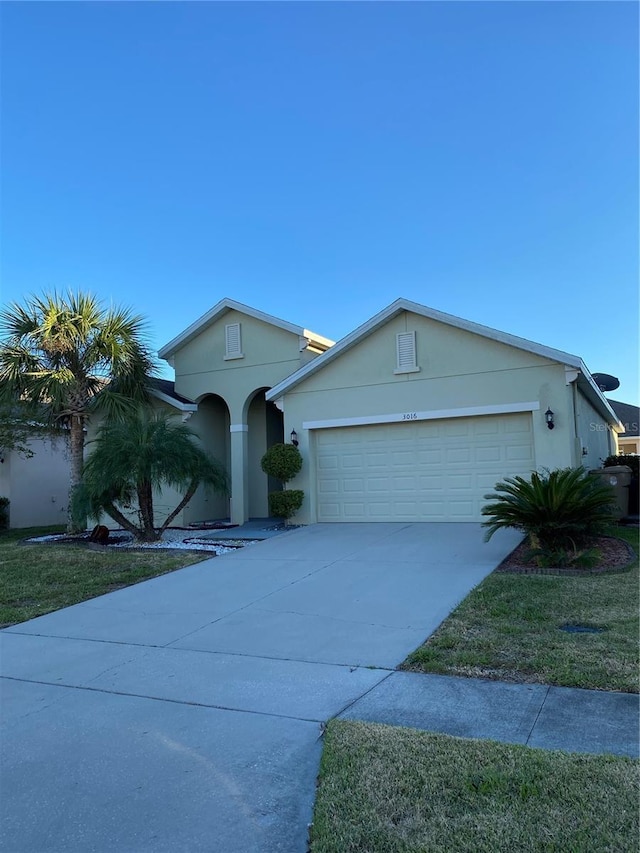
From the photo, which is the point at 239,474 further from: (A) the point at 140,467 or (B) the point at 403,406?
(B) the point at 403,406

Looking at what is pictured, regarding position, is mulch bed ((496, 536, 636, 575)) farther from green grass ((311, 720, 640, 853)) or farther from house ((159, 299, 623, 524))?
green grass ((311, 720, 640, 853))

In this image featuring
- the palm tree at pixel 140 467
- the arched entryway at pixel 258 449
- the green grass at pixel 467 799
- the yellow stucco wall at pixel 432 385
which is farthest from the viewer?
the arched entryway at pixel 258 449

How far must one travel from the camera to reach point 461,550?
10539 mm

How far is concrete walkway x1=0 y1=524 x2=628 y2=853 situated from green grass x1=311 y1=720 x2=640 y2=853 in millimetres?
230

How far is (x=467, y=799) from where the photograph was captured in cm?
317

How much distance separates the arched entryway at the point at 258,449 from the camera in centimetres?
1778

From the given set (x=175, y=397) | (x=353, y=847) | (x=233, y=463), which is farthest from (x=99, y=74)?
(x=353, y=847)

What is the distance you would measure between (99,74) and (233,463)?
9.39 meters

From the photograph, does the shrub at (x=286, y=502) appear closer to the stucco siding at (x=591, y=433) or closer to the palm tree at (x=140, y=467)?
the palm tree at (x=140, y=467)

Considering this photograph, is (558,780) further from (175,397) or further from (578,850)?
(175,397)

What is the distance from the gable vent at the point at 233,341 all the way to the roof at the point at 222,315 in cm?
44

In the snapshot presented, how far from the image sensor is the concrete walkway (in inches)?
128

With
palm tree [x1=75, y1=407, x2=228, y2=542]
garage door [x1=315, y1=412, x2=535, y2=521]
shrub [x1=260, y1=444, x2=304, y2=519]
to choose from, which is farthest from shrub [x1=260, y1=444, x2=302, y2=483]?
palm tree [x1=75, y1=407, x2=228, y2=542]

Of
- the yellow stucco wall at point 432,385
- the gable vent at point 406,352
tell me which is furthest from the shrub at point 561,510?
the gable vent at point 406,352
